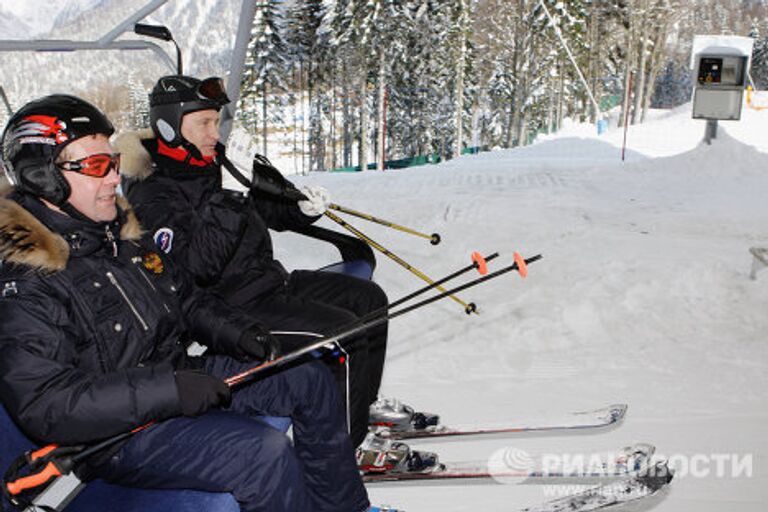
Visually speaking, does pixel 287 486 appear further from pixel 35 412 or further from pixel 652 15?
pixel 652 15

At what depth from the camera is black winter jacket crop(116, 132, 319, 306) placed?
9.86 ft

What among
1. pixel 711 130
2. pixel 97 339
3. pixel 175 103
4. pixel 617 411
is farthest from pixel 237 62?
pixel 711 130

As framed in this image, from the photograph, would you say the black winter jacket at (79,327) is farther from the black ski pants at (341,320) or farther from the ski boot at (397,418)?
the ski boot at (397,418)

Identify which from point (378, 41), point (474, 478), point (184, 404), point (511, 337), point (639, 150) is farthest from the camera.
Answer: point (378, 41)

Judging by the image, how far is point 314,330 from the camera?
3.04 meters

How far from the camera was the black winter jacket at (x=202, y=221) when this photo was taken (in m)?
3.01

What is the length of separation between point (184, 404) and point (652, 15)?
123ft

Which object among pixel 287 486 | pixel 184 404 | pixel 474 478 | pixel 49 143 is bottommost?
pixel 474 478

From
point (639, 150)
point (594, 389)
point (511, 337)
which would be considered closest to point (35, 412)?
point (594, 389)

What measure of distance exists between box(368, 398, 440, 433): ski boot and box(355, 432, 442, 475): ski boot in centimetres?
26

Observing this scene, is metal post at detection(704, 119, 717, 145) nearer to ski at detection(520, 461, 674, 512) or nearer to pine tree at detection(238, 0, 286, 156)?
ski at detection(520, 461, 674, 512)

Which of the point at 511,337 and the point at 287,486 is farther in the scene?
A: the point at 511,337

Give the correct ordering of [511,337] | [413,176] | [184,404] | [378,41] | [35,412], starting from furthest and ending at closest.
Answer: [378,41] → [413,176] → [511,337] → [184,404] → [35,412]

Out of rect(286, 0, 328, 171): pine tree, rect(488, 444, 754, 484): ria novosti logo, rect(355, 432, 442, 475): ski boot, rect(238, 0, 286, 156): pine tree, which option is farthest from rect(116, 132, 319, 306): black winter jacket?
rect(286, 0, 328, 171): pine tree
